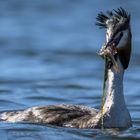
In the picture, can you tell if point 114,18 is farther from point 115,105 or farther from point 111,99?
point 115,105

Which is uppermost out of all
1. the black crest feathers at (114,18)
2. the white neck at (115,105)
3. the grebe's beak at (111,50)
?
the black crest feathers at (114,18)

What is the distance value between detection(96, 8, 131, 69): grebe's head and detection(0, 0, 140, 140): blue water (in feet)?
4.88

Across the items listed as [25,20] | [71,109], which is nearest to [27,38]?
[25,20]

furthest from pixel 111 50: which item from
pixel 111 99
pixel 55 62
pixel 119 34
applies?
pixel 55 62

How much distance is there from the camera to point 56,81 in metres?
27.5

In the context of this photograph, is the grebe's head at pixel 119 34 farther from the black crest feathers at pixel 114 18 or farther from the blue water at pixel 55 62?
the blue water at pixel 55 62

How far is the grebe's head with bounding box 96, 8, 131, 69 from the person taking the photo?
18.7 meters

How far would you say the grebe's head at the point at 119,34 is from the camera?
735 inches

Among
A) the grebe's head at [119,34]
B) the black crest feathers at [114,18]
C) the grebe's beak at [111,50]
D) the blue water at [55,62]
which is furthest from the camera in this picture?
the black crest feathers at [114,18]

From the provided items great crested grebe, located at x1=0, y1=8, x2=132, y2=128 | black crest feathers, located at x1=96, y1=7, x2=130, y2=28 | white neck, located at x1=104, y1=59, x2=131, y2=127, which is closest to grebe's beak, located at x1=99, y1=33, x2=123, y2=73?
great crested grebe, located at x1=0, y1=8, x2=132, y2=128

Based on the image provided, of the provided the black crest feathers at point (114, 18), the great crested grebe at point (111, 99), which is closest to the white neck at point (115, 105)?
the great crested grebe at point (111, 99)

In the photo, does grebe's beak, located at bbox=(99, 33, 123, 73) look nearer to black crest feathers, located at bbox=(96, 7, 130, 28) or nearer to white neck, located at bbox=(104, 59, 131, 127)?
white neck, located at bbox=(104, 59, 131, 127)

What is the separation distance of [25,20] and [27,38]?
4.32 metres

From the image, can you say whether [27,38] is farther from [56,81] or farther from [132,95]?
[132,95]
